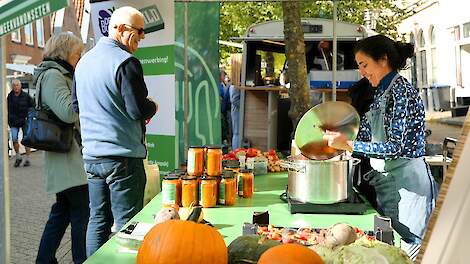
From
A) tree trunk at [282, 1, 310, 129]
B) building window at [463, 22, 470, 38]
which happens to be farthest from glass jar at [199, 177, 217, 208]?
building window at [463, 22, 470, 38]

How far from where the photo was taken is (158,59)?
18.5ft

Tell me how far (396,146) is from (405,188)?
26 centimetres

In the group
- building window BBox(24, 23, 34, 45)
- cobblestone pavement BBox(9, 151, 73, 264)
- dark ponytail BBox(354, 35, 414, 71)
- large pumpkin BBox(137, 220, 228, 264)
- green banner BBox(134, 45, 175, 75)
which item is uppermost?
building window BBox(24, 23, 34, 45)

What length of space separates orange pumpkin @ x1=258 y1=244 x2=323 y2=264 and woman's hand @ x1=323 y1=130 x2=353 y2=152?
4.98 feet

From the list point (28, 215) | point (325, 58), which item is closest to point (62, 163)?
point (28, 215)

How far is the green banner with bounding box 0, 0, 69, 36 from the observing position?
5.99 feet

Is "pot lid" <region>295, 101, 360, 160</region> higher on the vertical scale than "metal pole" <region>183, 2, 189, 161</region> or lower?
lower

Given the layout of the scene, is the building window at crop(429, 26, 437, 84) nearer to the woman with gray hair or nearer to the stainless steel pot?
the woman with gray hair

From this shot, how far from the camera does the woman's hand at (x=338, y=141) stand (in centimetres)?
296

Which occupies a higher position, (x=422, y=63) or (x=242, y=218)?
(x=422, y=63)

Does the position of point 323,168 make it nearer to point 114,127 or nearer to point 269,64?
point 114,127

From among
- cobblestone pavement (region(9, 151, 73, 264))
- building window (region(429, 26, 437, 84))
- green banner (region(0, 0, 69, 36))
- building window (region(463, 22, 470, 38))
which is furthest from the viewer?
building window (region(429, 26, 437, 84))

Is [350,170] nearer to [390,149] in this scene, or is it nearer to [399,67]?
[390,149]

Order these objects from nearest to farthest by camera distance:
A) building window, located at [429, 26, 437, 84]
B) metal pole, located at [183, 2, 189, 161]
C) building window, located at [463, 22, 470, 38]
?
metal pole, located at [183, 2, 189, 161]
building window, located at [463, 22, 470, 38]
building window, located at [429, 26, 437, 84]
